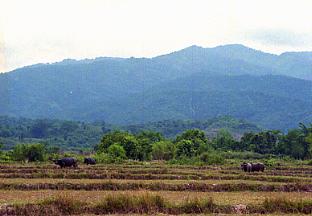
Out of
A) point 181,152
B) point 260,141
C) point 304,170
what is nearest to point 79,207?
point 304,170

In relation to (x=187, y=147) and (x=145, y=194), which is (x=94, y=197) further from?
(x=187, y=147)

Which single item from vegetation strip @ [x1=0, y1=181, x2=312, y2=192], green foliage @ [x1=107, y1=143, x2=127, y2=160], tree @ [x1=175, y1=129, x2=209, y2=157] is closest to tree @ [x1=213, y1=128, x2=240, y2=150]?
tree @ [x1=175, y1=129, x2=209, y2=157]

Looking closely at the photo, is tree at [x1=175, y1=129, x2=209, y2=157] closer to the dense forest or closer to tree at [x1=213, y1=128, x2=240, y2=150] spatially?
the dense forest

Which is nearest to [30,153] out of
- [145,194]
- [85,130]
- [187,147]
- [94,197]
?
[187,147]

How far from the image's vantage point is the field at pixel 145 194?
21.3 metres

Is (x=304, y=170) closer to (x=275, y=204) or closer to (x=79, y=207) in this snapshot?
(x=275, y=204)

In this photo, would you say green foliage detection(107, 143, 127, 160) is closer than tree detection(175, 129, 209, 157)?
Yes

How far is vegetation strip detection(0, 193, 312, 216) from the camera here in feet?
68.9

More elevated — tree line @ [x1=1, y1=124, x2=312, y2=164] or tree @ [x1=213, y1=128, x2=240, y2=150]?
tree line @ [x1=1, y1=124, x2=312, y2=164]

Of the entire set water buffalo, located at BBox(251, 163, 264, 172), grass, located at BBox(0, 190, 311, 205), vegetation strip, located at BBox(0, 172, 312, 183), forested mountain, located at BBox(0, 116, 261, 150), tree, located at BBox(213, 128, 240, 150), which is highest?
grass, located at BBox(0, 190, 311, 205)

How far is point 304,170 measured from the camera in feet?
158

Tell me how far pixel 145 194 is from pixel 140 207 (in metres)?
0.94

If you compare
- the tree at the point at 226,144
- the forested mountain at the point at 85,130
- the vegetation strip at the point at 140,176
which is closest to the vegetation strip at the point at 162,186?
A: the vegetation strip at the point at 140,176

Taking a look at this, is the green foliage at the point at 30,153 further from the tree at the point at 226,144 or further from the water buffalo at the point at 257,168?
the tree at the point at 226,144
